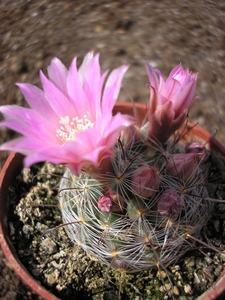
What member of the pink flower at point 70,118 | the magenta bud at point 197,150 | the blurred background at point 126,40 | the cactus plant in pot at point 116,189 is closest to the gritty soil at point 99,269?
the cactus plant in pot at point 116,189

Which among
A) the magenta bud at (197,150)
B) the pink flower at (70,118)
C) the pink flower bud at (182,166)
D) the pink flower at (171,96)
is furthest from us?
the magenta bud at (197,150)

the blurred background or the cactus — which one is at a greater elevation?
the cactus

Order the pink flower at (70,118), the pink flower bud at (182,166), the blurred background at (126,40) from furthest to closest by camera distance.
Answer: the blurred background at (126,40)
the pink flower bud at (182,166)
the pink flower at (70,118)

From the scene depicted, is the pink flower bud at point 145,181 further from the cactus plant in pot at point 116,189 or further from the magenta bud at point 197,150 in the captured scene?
the magenta bud at point 197,150

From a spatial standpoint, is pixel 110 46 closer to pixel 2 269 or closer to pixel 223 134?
pixel 223 134

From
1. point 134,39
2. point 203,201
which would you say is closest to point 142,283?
point 203,201

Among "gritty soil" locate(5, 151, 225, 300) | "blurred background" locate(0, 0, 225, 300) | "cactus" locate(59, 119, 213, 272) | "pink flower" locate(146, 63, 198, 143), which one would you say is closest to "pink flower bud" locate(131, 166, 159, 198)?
"cactus" locate(59, 119, 213, 272)

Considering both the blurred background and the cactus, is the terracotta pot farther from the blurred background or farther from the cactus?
the blurred background
